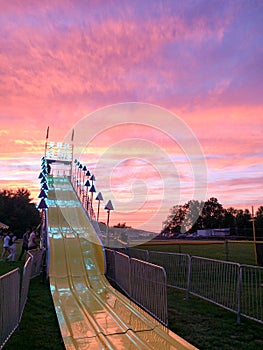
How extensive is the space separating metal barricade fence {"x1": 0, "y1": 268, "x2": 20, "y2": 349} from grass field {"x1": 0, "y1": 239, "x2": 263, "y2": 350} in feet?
0.90

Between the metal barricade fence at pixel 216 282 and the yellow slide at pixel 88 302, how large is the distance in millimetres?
1929

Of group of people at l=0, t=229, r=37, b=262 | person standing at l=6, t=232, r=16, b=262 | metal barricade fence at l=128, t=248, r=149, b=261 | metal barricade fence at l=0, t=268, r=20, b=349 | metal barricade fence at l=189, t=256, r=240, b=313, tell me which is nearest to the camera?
metal barricade fence at l=0, t=268, r=20, b=349

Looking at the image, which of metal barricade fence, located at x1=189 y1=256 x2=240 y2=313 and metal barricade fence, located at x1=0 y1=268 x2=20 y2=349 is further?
metal barricade fence, located at x1=189 y1=256 x2=240 y2=313

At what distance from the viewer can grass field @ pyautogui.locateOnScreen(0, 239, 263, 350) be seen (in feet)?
19.6

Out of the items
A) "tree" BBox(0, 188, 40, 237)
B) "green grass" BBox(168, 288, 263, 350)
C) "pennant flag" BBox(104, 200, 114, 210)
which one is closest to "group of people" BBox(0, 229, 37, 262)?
"pennant flag" BBox(104, 200, 114, 210)

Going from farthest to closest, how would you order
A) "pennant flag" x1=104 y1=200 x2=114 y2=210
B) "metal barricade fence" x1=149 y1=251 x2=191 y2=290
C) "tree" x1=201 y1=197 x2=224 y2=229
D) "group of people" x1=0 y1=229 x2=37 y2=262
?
"tree" x1=201 y1=197 x2=224 y2=229 < "pennant flag" x1=104 y1=200 x2=114 y2=210 < "group of people" x1=0 y1=229 x2=37 y2=262 < "metal barricade fence" x1=149 y1=251 x2=191 y2=290

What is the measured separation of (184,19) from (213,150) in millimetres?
8242

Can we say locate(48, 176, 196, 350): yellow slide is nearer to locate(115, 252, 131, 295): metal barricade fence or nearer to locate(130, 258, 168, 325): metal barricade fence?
locate(130, 258, 168, 325): metal barricade fence

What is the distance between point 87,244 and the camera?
A: 16.2m

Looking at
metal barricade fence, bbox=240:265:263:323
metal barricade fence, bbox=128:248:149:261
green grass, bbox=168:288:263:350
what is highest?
metal barricade fence, bbox=128:248:149:261

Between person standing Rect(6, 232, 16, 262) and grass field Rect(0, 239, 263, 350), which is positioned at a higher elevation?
person standing Rect(6, 232, 16, 262)

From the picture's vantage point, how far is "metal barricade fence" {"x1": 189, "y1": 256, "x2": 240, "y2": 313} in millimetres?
8125

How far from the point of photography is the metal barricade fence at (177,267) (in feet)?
33.7

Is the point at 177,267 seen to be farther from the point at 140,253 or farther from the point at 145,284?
the point at 140,253
